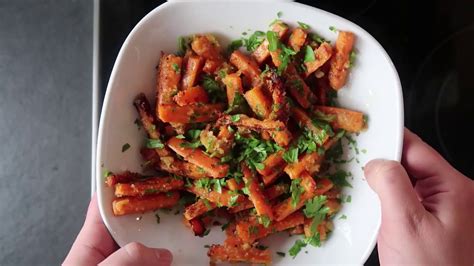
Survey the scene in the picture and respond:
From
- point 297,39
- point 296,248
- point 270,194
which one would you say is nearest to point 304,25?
point 297,39

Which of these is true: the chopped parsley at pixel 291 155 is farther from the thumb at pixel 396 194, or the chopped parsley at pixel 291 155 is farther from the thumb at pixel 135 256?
the thumb at pixel 135 256

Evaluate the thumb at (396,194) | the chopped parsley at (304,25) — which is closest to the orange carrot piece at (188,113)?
the chopped parsley at (304,25)

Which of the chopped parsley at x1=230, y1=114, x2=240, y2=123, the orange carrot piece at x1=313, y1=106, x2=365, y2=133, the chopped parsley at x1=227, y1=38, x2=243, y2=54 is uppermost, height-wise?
the chopped parsley at x1=227, y1=38, x2=243, y2=54

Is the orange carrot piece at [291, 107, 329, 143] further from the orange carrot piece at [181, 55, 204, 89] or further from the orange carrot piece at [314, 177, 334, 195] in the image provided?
the orange carrot piece at [181, 55, 204, 89]

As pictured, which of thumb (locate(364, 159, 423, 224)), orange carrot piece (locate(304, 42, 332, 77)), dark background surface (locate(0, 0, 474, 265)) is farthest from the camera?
dark background surface (locate(0, 0, 474, 265))

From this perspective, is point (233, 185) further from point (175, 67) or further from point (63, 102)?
point (63, 102)

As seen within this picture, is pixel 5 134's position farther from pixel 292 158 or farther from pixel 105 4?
pixel 292 158

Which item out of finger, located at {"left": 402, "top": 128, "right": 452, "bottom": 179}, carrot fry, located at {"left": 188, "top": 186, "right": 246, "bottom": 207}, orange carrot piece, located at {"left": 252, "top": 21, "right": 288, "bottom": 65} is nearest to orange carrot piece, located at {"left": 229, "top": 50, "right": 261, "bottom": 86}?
orange carrot piece, located at {"left": 252, "top": 21, "right": 288, "bottom": 65}
